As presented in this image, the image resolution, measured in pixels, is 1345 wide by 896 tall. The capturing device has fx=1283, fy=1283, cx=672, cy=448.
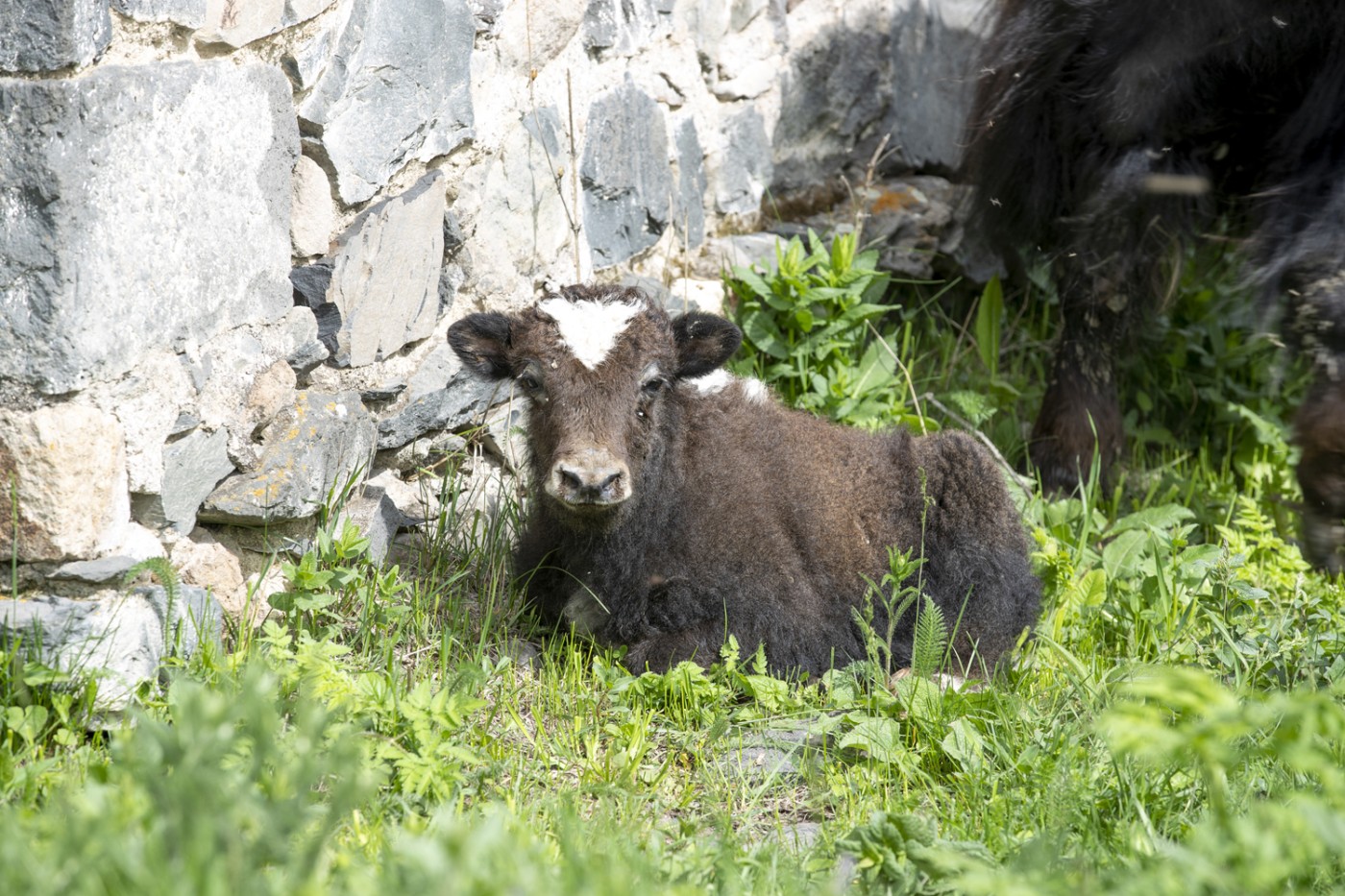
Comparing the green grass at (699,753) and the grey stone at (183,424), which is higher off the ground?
the grey stone at (183,424)

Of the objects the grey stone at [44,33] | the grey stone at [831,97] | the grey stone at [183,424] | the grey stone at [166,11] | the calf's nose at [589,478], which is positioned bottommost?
the calf's nose at [589,478]

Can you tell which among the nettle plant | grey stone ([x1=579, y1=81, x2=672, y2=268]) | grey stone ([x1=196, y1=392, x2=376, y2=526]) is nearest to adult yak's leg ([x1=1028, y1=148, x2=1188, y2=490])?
the nettle plant

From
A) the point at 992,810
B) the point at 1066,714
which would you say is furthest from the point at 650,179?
the point at 992,810

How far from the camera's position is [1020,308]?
626 cm

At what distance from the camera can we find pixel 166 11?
2.94 meters

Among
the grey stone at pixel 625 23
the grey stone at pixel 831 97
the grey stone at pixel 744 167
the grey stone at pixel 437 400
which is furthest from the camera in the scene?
the grey stone at pixel 831 97

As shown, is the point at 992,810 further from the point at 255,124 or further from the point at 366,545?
the point at 255,124

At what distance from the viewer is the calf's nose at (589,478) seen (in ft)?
11.2

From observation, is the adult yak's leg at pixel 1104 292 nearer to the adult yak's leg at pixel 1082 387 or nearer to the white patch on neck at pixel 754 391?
the adult yak's leg at pixel 1082 387

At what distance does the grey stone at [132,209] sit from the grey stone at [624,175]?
1516 millimetres

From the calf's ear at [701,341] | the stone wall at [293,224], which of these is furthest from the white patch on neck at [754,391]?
the stone wall at [293,224]

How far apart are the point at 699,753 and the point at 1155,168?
2974 millimetres

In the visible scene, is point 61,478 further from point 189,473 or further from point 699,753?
point 699,753

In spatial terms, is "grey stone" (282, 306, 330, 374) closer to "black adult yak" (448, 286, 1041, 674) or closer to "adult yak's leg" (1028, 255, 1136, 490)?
"black adult yak" (448, 286, 1041, 674)
